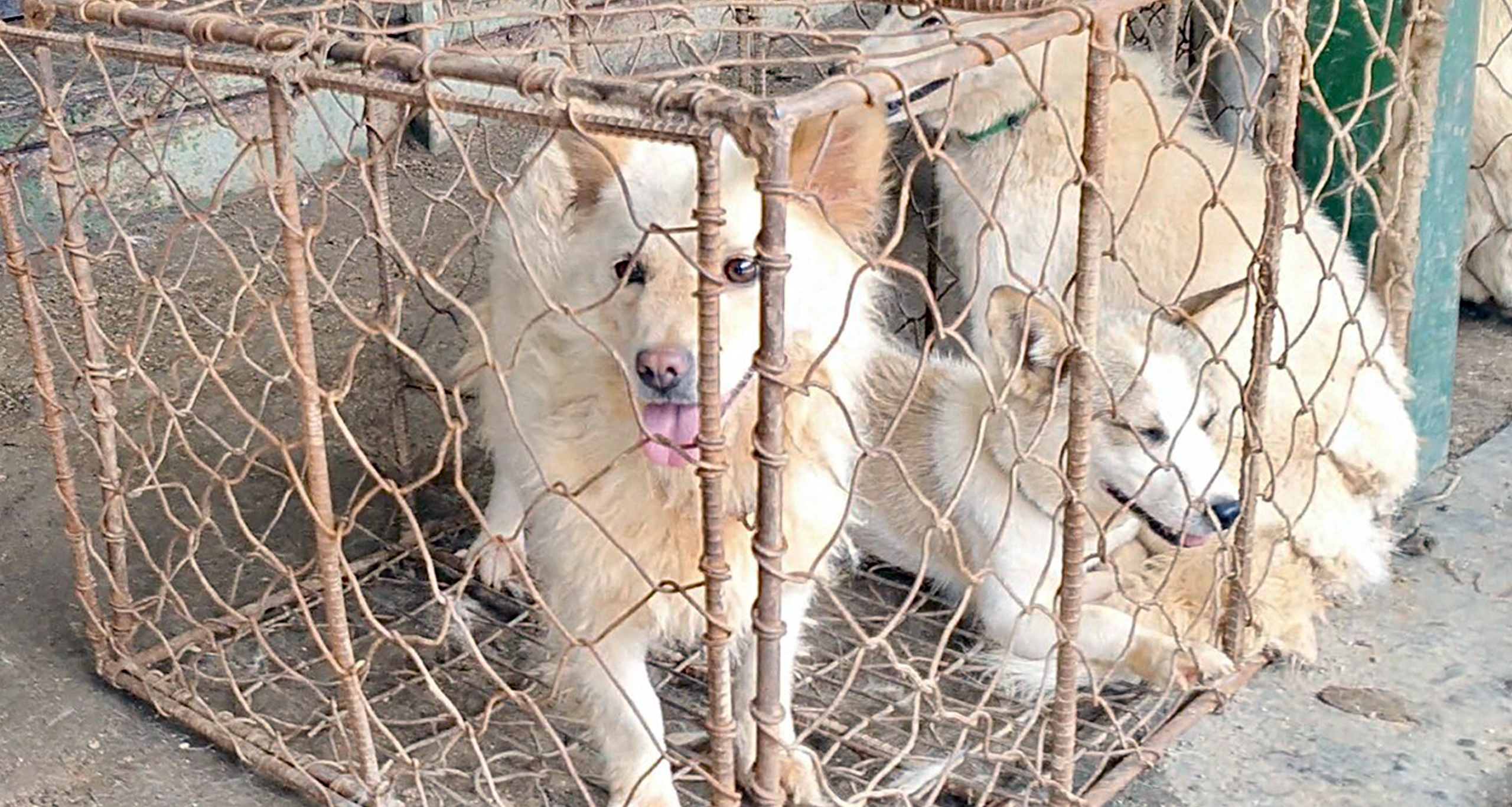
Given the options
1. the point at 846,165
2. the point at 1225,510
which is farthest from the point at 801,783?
the point at 846,165

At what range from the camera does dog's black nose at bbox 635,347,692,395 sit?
7.04 feet

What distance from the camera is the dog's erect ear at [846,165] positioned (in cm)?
204

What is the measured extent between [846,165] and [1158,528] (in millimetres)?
1302

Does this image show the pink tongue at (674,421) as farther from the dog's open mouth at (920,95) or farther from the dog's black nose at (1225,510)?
the dog's open mouth at (920,95)

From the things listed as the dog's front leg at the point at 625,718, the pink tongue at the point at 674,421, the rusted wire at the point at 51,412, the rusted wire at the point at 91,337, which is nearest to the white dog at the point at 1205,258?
the pink tongue at the point at 674,421

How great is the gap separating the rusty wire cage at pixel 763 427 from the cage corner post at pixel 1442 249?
205 mm

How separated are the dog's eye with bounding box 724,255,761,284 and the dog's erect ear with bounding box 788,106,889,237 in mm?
142

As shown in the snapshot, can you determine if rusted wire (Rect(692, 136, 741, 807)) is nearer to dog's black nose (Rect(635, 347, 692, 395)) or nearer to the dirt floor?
dog's black nose (Rect(635, 347, 692, 395))

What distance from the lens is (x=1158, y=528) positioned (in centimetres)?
308

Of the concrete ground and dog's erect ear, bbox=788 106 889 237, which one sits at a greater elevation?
dog's erect ear, bbox=788 106 889 237

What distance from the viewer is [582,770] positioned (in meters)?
2.79

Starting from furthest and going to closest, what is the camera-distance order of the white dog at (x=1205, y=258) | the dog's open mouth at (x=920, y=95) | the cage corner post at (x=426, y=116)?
the cage corner post at (x=426, y=116) → the dog's open mouth at (x=920, y=95) → the white dog at (x=1205, y=258)

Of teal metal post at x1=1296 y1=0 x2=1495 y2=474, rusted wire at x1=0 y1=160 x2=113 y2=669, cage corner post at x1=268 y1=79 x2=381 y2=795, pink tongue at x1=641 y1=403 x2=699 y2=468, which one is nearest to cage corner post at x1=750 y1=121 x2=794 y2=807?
pink tongue at x1=641 y1=403 x2=699 y2=468

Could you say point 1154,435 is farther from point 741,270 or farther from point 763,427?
point 763,427
